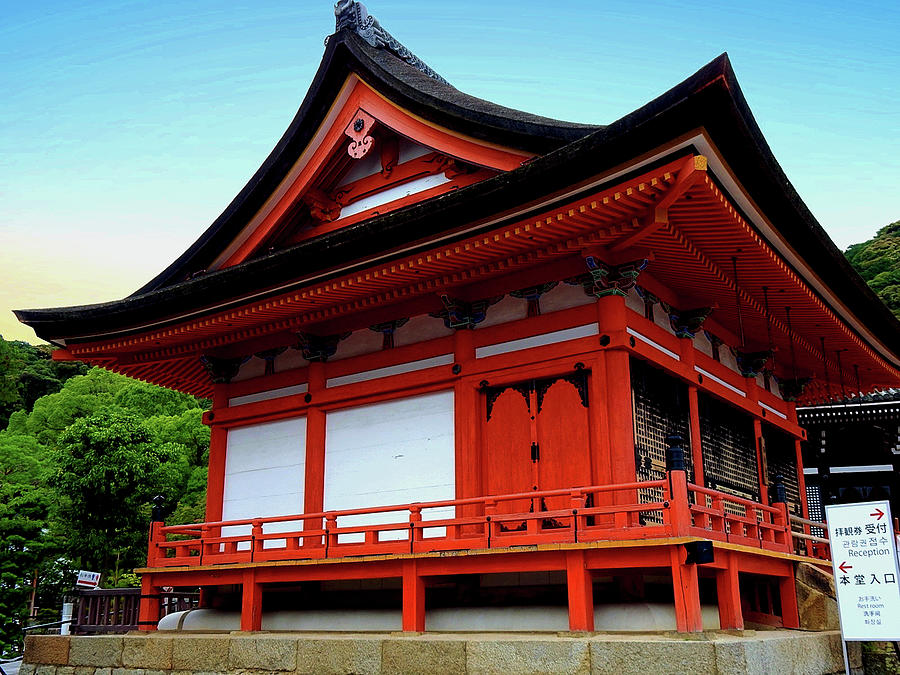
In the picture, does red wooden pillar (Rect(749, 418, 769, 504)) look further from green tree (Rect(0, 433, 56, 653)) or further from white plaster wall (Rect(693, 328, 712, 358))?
green tree (Rect(0, 433, 56, 653))

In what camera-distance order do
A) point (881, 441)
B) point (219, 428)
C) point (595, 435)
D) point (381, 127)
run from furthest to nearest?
point (881, 441) → point (219, 428) → point (381, 127) → point (595, 435)

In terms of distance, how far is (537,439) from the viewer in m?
11.2

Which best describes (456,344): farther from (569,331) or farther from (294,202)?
(294,202)

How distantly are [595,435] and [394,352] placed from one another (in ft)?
12.4

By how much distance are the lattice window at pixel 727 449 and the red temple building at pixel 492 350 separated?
0.08 m

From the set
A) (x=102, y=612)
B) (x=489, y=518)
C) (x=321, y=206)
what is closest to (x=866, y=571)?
(x=489, y=518)

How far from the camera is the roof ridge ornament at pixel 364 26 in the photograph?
605 inches

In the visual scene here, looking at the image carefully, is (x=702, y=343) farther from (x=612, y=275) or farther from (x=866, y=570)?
(x=866, y=570)

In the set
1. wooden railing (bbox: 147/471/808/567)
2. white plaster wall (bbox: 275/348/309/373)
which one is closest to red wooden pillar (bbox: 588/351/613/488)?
wooden railing (bbox: 147/471/808/567)

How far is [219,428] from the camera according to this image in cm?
1552

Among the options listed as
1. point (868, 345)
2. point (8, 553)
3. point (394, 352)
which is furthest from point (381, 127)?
point (8, 553)

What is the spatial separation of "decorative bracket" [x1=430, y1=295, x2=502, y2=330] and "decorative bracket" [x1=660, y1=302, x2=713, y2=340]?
2777 mm

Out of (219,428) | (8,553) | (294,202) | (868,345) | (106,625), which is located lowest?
(106,625)

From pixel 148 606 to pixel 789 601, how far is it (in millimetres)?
9815
